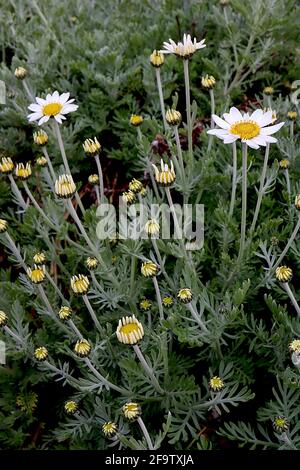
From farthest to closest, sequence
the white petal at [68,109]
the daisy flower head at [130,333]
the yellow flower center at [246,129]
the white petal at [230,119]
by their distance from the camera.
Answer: the white petal at [68,109] → the white petal at [230,119] → the yellow flower center at [246,129] → the daisy flower head at [130,333]

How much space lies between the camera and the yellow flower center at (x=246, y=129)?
157 cm

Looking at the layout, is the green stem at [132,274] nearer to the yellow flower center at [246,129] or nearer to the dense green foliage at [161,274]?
the dense green foliage at [161,274]

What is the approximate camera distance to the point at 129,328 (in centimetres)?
149

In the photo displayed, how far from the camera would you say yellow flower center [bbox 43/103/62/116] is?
1.82 m

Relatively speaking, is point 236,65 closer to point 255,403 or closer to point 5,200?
point 5,200

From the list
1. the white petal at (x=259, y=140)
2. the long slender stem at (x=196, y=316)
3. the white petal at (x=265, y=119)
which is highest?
the white petal at (x=265, y=119)

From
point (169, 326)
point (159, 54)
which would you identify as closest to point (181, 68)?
point (159, 54)

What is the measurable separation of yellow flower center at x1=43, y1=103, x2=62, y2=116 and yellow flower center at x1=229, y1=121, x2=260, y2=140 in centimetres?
59

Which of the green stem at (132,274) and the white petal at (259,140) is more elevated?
the white petal at (259,140)

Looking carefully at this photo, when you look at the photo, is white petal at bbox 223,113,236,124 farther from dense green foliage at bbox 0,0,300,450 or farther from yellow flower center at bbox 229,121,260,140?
dense green foliage at bbox 0,0,300,450

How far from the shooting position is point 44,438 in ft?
6.67

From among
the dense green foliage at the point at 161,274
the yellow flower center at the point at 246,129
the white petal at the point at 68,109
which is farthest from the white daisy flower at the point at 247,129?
the white petal at the point at 68,109

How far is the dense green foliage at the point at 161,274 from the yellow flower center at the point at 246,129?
28 centimetres

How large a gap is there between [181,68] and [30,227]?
1.12m
